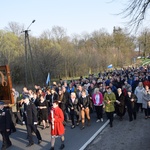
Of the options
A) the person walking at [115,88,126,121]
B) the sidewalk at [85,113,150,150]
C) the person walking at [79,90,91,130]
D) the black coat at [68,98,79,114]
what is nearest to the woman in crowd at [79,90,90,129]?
the person walking at [79,90,91,130]

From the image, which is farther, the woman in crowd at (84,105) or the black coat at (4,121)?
the woman in crowd at (84,105)

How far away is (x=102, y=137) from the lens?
30.5 ft

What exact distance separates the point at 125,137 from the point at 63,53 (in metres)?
37.5

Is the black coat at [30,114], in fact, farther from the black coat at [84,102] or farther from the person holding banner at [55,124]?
the black coat at [84,102]

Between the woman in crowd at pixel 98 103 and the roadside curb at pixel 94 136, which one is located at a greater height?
the woman in crowd at pixel 98 103

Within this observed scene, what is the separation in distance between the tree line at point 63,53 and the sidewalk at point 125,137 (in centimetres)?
461

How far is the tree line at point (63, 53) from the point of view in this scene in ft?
106

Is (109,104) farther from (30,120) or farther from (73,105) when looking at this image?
(30,120)

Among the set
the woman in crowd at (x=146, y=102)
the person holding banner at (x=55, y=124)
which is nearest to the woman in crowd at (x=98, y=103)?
the woman in crowd at (x=146, y=102)

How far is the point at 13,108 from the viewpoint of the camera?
12406 mm

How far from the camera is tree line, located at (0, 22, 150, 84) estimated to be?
32312mm

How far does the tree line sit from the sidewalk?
4611mm

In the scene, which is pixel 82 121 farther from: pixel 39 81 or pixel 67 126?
pixel 39 81

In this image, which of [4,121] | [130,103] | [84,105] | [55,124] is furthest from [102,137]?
[4,121]
